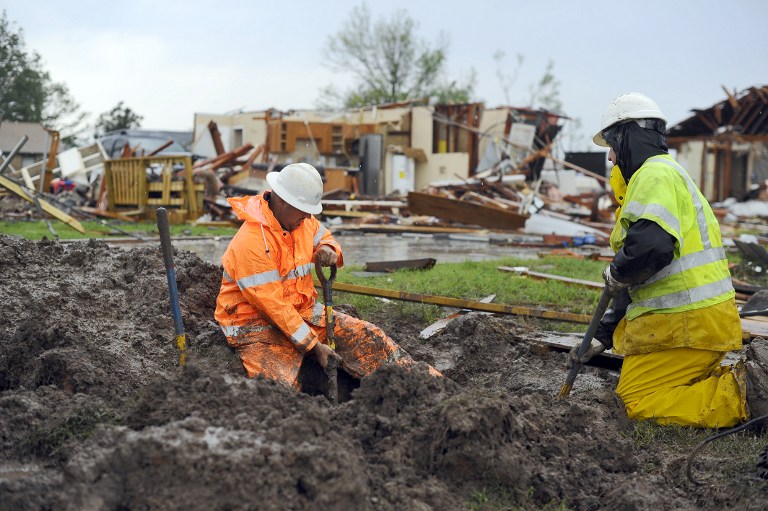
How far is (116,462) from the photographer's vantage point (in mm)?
2828

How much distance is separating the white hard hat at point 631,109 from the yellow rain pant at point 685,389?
1465 millimetres

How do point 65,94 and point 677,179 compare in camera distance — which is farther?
point 65,94

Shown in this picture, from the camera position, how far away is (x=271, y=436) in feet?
10.1

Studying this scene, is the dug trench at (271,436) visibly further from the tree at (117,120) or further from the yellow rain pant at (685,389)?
the tree at (117,120)

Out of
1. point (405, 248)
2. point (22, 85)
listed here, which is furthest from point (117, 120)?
point (405, 248)

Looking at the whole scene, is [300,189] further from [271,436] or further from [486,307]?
[486,307]

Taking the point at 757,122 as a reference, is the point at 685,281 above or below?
below

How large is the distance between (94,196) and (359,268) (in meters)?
14.4

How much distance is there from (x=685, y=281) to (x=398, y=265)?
5631 mm

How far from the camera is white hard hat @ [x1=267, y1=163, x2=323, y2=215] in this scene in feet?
17.0

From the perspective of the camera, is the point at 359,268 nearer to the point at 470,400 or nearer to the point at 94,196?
the point at 470,400

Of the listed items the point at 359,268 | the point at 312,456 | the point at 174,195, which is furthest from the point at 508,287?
the point at 174,195

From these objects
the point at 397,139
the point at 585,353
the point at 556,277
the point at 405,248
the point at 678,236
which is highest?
the point at 397,139

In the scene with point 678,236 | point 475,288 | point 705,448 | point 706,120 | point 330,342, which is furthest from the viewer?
point 706,120
